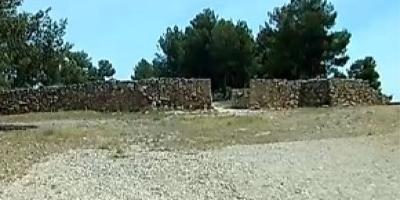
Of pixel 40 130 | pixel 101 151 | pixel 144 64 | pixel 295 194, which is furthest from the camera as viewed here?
pixel 144 64

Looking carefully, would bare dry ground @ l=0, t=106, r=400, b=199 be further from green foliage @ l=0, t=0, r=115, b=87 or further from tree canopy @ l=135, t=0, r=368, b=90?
tree canopy @ l=135, t=0, r=368, b=90

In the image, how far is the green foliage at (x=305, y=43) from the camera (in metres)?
35.7

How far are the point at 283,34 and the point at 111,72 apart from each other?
77.6ft

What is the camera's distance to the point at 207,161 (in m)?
11.3

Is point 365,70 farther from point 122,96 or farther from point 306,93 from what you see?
point 122,96

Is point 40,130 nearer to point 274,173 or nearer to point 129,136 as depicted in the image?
point 129,136

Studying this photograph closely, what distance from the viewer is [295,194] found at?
875 centimetres

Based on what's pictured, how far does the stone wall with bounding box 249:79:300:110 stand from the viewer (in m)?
27.2

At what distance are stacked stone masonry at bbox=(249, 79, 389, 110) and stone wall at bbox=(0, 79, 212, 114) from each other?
196 centimetres

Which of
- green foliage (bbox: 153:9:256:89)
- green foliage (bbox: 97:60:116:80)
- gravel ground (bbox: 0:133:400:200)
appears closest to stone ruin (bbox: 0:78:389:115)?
green foliage (bbox: 153:9:256:89)

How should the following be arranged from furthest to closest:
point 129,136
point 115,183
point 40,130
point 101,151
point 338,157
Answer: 1. point 40,130
2. point 129,136
3. point 101,151
4. point 338,157
5. point 115,183

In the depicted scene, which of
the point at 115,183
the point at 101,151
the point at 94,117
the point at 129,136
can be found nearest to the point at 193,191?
the point at 115,183

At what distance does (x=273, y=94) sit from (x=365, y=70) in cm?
1265

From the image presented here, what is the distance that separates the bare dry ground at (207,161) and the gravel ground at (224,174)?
0.01m
